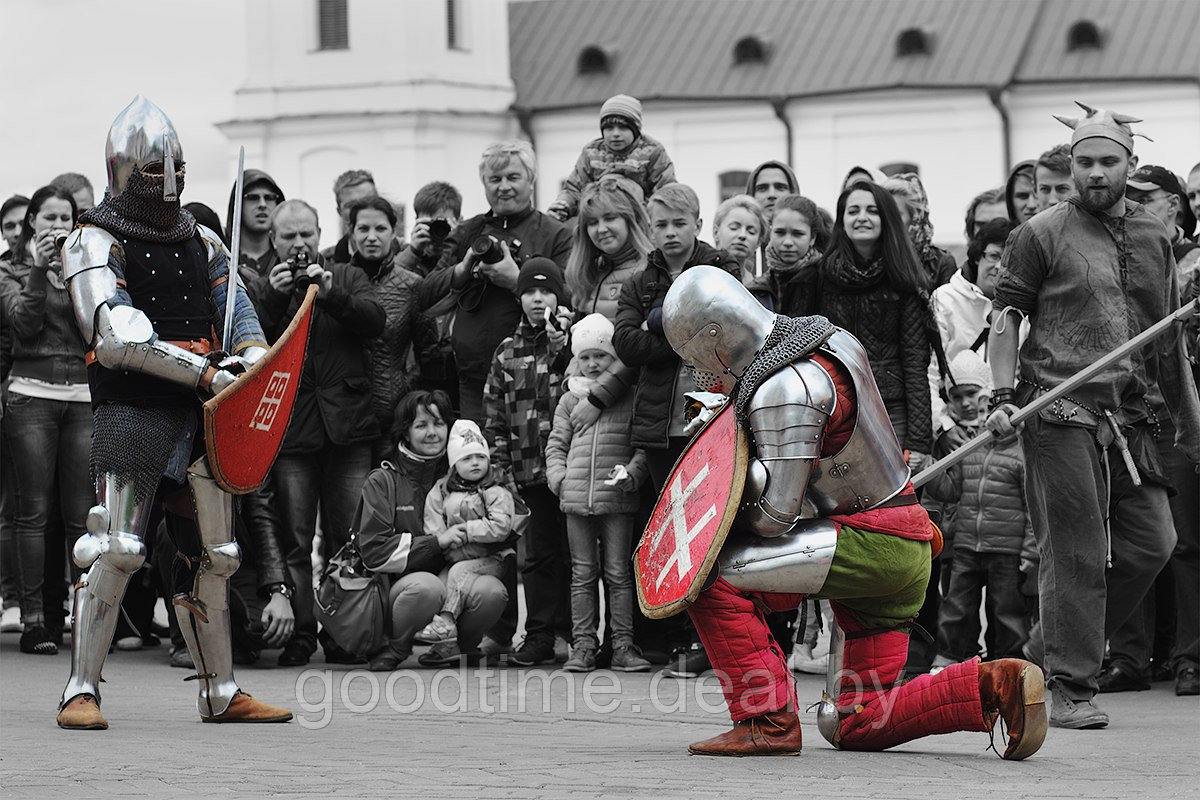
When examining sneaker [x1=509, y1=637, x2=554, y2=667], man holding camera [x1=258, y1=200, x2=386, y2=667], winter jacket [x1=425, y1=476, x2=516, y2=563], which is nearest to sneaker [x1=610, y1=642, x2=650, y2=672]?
sneaker [x1=509, y1=637, x2=554, y2=667]

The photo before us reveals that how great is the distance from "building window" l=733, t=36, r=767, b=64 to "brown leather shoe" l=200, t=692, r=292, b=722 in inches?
1804

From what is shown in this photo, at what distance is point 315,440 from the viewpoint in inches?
383

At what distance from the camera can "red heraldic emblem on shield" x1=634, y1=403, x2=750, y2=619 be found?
19.2ft

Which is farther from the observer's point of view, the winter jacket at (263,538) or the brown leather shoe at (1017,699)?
the winter jacket at (263,538)

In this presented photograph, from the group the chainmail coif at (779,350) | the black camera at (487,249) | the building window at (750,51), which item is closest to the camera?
the chainmail coif at (779,350)

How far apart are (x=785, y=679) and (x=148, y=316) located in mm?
2629

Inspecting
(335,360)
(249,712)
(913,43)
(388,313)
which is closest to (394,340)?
(388,313)

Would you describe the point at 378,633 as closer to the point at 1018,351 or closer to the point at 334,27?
the point at 1018,351

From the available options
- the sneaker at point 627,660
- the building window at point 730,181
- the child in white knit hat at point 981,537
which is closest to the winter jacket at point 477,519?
the sneaker at point 627,660

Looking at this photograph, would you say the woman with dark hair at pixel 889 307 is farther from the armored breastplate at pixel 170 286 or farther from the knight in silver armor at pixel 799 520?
the armored breastplate at pixel 170 286

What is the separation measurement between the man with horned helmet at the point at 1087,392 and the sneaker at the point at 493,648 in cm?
314

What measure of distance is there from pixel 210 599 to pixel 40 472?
10.9 feet

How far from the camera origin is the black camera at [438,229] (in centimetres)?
1127

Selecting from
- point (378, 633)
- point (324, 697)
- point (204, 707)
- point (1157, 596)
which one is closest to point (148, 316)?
point (204, 707)
